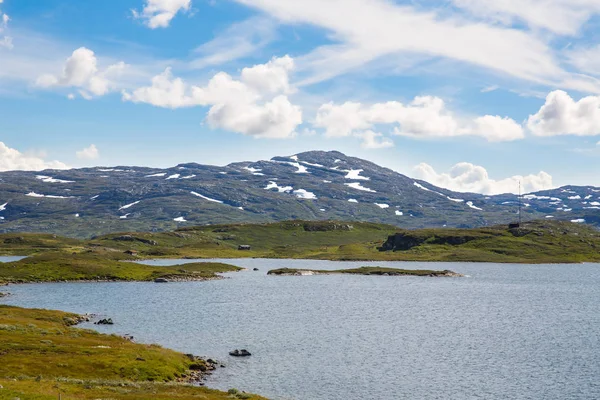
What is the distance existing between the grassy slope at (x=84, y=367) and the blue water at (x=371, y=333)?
24.1 feet

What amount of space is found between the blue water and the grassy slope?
7.33 meters

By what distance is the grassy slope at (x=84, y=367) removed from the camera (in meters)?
56.1

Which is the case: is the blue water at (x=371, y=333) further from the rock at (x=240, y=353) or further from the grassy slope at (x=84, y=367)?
the grassy slope at (x=84, y=367)

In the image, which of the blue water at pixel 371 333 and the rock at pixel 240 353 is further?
the rock at pixel 240 353

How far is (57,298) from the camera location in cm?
15850

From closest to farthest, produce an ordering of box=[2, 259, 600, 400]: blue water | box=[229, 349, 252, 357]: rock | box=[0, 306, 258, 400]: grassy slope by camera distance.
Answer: box=[0, 306, 258, 400]: grassy slope
box=[2, 259, 600, 400]: blue water
box=[229, 349, 252, 357]: rock

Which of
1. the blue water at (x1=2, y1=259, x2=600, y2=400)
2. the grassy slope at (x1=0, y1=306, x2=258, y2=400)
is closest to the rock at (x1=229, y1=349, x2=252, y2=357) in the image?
the blue water at (x1=2, y1=259, x2=600, y2=400)

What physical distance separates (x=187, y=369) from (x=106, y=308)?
7060 cm

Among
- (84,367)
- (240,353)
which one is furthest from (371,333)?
(84,367)

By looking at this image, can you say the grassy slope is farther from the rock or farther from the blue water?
the rock

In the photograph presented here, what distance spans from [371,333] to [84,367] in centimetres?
5623

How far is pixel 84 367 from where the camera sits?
69.4 m

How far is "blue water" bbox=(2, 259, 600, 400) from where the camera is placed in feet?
240

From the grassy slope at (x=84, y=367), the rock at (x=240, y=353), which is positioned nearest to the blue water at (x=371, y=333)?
the rock at (x=240, y=353)
